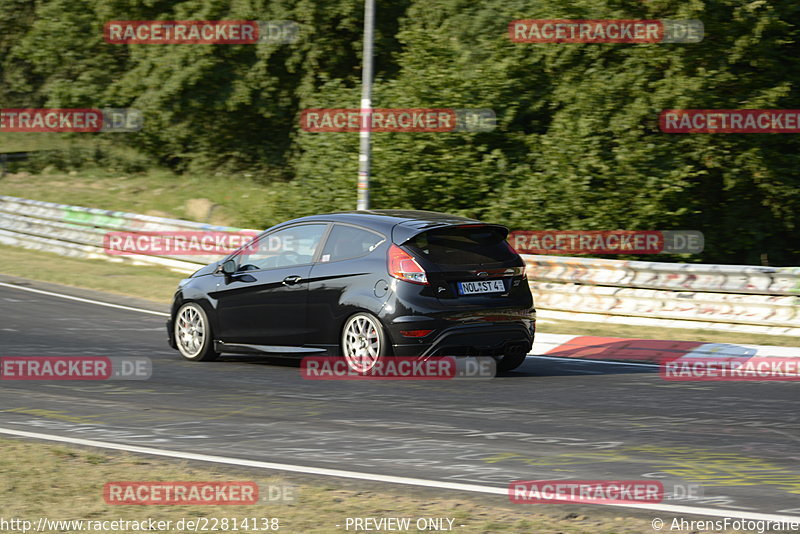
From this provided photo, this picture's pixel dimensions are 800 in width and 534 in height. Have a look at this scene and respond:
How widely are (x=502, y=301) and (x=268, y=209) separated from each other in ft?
44.1

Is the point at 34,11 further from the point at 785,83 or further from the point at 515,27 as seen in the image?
the point at 785,83

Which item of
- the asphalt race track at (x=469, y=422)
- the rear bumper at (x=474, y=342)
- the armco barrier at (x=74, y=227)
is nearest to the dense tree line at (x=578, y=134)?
the armco barrier at (x=74, y=227)

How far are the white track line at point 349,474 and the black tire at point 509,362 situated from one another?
471 cm

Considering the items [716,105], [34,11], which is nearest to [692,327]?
[716,105]

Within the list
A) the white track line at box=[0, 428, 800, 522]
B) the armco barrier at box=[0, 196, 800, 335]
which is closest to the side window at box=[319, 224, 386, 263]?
the white track line at box=[0, 428, 800, 522]

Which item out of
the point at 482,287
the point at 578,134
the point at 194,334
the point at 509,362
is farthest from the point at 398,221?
the point at 578,134

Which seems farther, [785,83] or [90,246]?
[90,246]

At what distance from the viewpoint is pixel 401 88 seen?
22234 mm

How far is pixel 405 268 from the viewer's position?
975 centimetres

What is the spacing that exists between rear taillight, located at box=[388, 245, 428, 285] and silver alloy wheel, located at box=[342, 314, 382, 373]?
509 millimetres

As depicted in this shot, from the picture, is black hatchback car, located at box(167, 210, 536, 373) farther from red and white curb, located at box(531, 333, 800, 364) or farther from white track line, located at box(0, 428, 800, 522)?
white track line, located at box(0, 428, 800, 522)

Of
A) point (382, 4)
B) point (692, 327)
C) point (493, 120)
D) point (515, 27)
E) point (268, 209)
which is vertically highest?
point (382, 4)

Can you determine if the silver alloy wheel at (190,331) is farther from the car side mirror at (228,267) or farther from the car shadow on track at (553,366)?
the car side mirror at (228,267)

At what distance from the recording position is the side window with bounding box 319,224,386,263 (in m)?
10.2
